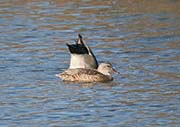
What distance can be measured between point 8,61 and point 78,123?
161 inches

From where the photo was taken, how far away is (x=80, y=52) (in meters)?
14.9

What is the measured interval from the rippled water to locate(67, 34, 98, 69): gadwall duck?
0.29 metres

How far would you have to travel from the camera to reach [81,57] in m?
15.0

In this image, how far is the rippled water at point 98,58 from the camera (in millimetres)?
12109

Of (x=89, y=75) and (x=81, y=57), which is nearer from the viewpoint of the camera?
(x=89, y=75)

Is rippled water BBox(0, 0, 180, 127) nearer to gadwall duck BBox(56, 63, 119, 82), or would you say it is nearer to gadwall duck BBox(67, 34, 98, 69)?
gadwall duck BBox(56, 63, 119, 82)

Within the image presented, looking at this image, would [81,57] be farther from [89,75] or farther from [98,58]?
[98,58]

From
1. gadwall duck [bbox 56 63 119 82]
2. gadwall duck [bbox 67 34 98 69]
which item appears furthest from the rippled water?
gadwall duck [bbox 67 34 98 69]

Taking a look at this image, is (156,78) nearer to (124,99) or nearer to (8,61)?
(124,99)

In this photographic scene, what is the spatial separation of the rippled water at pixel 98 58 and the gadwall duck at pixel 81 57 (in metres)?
0.29

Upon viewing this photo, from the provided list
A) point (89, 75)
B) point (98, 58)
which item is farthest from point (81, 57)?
point (98, 58)

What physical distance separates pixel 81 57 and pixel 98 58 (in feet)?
3.20

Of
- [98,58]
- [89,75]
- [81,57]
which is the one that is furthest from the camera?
[98,58]

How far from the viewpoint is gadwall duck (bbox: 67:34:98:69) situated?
49.0ft
